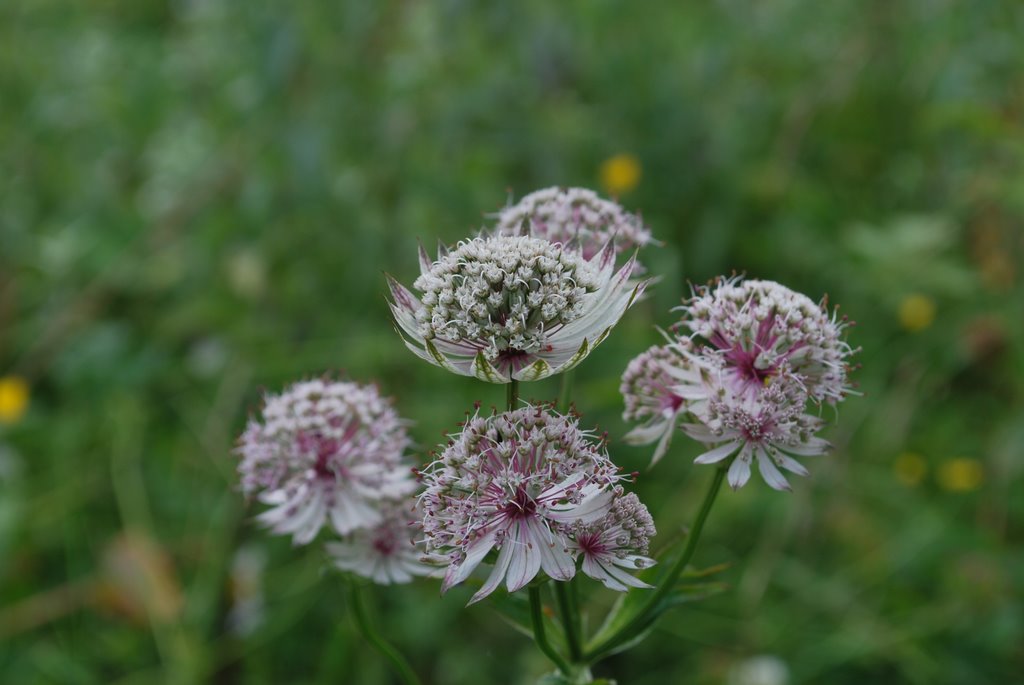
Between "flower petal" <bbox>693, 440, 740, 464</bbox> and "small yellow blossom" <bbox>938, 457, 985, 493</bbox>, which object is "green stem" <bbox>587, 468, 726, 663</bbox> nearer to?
"flower petal" <bbox>693, 440, 740, 464</bbox>

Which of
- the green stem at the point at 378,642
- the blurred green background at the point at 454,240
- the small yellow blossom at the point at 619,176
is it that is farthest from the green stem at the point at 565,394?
the small yellow blossom at the point at 619,176

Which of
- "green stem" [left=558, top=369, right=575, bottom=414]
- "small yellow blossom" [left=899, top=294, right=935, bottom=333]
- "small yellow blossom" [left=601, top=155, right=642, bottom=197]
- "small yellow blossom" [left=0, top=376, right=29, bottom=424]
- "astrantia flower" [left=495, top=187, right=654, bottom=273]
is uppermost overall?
"small yellow blossom" [left=601, top=155, right=642, bottom=197]

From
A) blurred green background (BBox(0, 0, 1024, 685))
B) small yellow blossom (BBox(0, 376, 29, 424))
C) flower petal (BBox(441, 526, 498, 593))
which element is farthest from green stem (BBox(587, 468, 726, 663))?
small yellow blossom (BBox(0, 376, 29, 424))

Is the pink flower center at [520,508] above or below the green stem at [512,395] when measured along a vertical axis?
below

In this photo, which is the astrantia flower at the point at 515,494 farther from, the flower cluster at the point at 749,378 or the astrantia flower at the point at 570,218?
the astrantia flower at the point at 570,218

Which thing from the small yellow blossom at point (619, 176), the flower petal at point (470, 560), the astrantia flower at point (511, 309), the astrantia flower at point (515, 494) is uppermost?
the small yellow blossom at point (619, 176)

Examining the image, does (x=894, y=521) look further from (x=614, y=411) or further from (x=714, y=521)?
(x=614, y=411)

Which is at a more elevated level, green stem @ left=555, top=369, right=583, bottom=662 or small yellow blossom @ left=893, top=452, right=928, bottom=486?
small yellow blossom @ left=893, top=452, right=928, bottom=486
